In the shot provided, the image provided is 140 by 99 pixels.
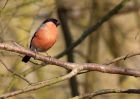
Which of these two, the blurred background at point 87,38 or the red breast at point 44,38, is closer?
the red breast at point 44,38

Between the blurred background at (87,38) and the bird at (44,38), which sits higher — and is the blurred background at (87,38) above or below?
above

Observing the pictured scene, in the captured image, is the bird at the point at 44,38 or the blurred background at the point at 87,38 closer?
the bird at the point at 44,38

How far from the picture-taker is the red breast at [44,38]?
5.81 metres

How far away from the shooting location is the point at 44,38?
19.2 feet

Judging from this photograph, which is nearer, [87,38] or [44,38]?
[44,38]

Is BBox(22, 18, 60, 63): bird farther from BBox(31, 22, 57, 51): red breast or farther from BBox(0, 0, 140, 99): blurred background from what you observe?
BBox(0, 0, 140, 99): blurred background

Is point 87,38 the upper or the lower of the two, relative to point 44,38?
upper

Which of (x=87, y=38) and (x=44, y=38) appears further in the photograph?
(x=87, y=38)

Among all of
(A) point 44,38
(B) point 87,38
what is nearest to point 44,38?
(A) point 44,38

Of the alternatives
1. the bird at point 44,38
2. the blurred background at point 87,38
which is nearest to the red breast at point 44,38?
the bird at point 44,38

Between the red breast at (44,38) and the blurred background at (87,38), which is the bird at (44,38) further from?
the blurred background at (87,38)

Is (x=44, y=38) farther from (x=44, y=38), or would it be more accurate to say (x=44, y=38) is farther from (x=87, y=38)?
(x=87, y=38)

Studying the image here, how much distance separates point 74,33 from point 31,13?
95.5 inches

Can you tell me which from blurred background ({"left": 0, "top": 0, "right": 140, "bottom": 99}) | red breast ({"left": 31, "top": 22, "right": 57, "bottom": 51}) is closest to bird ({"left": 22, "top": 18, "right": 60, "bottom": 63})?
red breast ({"left": 31, "top": 22, "right": 57, "bottom": 51})
